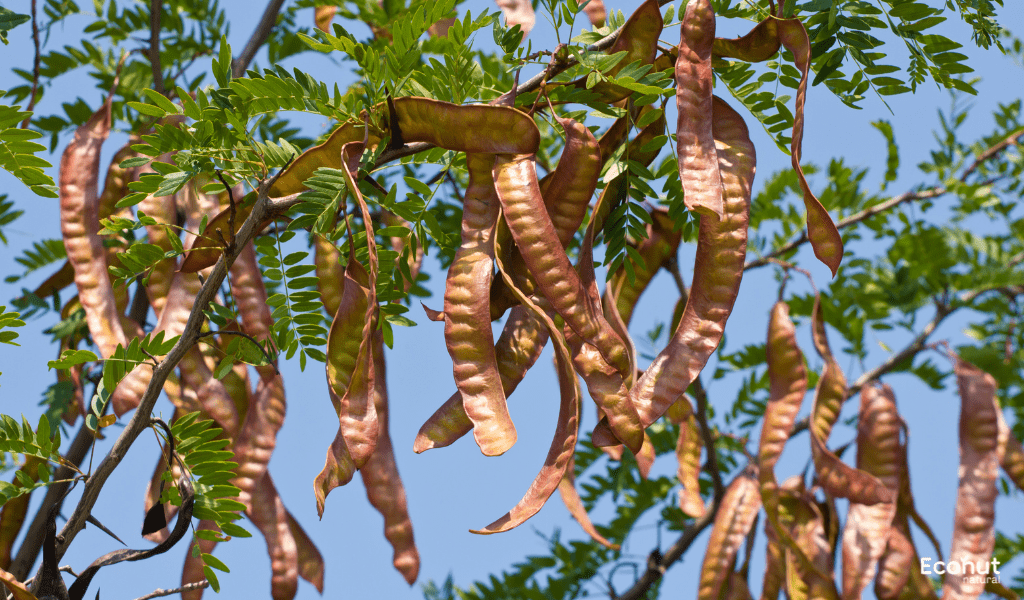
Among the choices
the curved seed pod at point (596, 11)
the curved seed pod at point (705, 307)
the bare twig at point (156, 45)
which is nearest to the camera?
the curved seed pod at point (705, 307)

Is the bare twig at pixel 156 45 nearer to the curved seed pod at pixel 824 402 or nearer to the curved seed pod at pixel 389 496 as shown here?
the curved seed pod at pixel 389 496

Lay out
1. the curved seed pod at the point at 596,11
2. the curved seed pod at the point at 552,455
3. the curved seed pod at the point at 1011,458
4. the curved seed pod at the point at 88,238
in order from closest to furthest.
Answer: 1. the curved seed pod at the point at 552,455
2. the curved seed pod at the point at 596,11
3. the curved seed pod at the point at 88,238
4. the curved seed pod at the point at 1011,458

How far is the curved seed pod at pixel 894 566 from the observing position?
1914 mm

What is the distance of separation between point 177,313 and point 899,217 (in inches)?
87.8

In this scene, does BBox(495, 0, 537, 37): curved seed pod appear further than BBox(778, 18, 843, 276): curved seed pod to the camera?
Yes

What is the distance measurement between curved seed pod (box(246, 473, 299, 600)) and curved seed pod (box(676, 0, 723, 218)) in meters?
0.89

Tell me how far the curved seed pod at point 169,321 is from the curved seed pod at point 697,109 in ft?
2.62

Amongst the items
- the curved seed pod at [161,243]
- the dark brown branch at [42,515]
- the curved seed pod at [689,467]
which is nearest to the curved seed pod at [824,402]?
the curved seed pod at [689,467]

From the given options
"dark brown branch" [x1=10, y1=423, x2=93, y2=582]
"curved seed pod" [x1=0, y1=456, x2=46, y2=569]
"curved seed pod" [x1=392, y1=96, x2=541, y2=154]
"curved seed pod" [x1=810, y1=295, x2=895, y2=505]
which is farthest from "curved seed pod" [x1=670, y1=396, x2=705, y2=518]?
"curved seed pod" [x1=0, y1=456, x2=46, y2=569]

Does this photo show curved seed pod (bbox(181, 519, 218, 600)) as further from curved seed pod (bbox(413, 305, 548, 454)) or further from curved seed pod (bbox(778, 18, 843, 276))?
curved seed pod (bbox(778, 18, 843, 276))

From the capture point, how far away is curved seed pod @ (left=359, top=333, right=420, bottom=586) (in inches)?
56.2

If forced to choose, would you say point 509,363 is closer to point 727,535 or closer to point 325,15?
point 727,535

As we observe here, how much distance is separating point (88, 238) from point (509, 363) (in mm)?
870

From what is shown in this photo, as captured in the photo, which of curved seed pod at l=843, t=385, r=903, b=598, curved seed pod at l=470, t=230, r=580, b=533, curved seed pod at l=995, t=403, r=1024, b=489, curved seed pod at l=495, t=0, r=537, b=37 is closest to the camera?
curved seed pod at l=470, t=230, r=580, b=533
